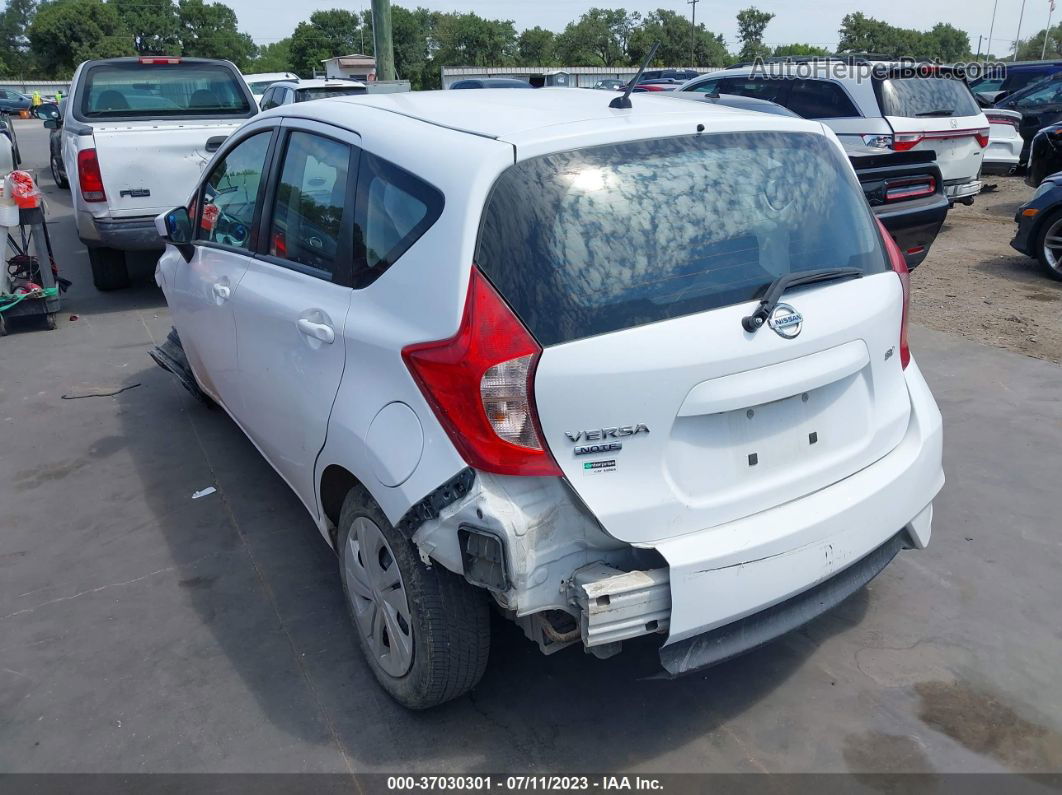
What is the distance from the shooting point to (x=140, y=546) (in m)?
4.11

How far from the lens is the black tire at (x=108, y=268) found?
858cm

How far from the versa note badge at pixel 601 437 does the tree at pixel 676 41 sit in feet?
295

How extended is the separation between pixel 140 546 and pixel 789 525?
117 inches

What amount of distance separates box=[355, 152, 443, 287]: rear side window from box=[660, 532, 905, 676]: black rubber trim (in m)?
1.43

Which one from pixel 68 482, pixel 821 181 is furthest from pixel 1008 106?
pixel 68 482

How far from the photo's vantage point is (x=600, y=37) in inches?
3748

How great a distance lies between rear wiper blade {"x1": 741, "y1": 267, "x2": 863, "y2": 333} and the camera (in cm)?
257

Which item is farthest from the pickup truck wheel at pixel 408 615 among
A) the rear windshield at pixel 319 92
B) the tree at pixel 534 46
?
the tree at pixel 534 46

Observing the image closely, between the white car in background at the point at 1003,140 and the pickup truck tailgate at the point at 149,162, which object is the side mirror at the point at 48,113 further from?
the white car in background at the point at 1003,140

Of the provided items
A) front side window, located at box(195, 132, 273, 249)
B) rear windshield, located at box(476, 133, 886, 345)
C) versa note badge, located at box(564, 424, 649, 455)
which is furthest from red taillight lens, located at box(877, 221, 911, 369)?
front side window, located at box(195, 132, 273, 249)

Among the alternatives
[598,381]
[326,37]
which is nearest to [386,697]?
[598,381]

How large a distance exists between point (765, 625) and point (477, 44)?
9524 cm

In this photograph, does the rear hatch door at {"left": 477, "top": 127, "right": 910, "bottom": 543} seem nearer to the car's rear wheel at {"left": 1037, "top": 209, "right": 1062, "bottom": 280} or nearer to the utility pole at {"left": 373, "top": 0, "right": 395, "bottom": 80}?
the car's rear wheel at {"left": 1037, "top": 209, "right": 1062, "bottom": 280}

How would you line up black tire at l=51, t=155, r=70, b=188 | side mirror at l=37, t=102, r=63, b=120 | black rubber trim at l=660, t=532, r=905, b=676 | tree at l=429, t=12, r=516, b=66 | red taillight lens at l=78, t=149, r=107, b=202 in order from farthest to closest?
1. tree at l=429, t=12, r=516, b=66
2. black tire at l=51, t=155, r=70, b=188
3. side mirror at l=37, t=102, r=63, b=120
4. red taillight lens at l=78, t=149, r=107, b=202
5. black rubber trim at l=660, t=532, r=905, b=676
